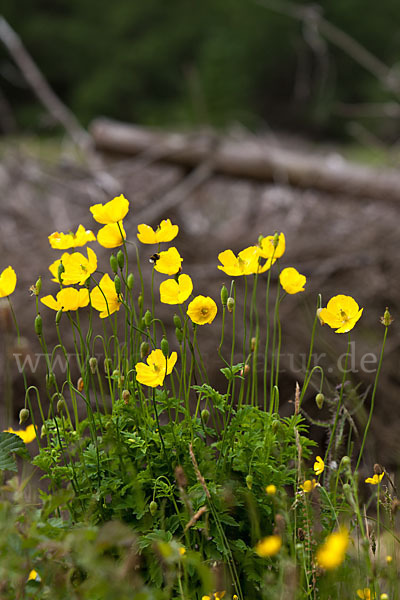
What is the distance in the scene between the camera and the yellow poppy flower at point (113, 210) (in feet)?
3.81

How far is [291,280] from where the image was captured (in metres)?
1.24

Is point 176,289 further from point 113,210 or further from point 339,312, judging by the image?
point 339,312

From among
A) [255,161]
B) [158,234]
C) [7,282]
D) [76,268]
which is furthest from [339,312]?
[255,161]

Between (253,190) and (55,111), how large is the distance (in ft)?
4.87

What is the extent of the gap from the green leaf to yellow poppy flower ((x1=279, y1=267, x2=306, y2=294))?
0.55 m

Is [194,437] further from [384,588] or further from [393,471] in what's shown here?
[393,471]

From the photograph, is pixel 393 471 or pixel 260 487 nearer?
pixel 260 487

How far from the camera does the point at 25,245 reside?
3.71 metres

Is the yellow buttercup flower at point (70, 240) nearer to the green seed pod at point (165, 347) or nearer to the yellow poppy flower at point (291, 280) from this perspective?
the green seed pod at point (165, 347)

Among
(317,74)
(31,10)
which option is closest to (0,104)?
(31,10)

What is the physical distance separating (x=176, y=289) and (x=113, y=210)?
176 mm

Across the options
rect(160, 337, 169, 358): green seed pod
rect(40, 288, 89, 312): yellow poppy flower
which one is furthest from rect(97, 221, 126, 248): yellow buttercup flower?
rect(160, 337, 169, 358): green seed pod

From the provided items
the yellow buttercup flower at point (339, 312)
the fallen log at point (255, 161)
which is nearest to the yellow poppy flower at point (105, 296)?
the yellow buttercup flower at point (339, 312)

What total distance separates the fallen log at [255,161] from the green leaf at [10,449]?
2887 millimetres
